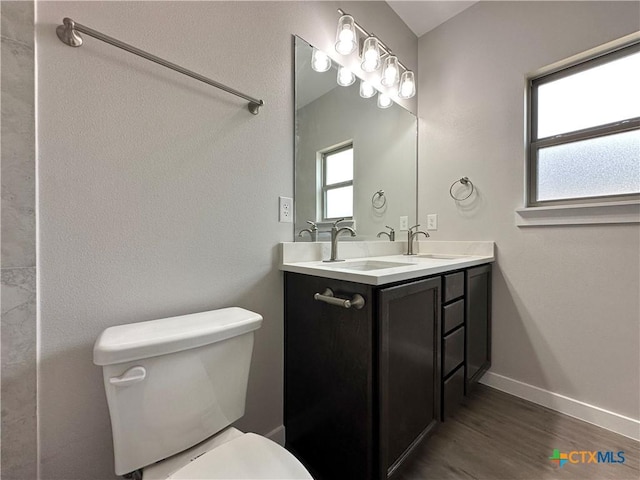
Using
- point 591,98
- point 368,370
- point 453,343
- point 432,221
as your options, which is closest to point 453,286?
point 453,343

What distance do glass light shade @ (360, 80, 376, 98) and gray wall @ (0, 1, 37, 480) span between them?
147 cm

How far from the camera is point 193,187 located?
3.29 ft

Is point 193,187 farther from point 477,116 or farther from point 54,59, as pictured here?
point 477,116

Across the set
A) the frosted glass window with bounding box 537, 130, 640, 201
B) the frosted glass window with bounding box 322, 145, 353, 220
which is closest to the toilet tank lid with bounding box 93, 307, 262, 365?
the frosted glass window with bounding box 322, 145, 353, 220

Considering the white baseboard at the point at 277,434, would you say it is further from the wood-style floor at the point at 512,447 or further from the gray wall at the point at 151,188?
the wood-style floor at the point at 512,447

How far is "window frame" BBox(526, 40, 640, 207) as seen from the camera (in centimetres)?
137

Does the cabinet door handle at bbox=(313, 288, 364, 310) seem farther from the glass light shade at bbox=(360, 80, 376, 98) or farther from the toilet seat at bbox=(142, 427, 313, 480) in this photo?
the glass light shade at bbox=(360, 80, 376, 98)

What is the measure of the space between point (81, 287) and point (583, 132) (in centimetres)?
240

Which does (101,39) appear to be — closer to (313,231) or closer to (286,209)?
(286,209)

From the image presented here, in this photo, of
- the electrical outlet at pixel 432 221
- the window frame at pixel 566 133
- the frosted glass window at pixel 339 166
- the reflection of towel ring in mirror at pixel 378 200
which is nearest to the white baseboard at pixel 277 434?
the frosted glass window at pixel 339 166

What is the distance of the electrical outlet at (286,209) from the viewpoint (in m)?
1.27

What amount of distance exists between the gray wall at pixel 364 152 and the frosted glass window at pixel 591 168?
82cm

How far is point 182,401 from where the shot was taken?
0.76 m

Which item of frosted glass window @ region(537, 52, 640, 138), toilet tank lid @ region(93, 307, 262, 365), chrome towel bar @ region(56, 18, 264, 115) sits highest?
frosted glass window @ region(537, 52, 640, 138)
